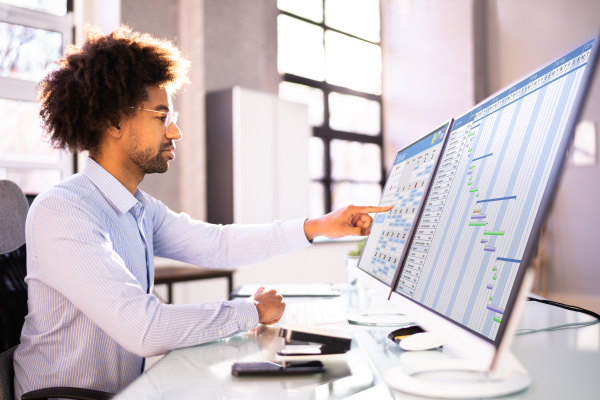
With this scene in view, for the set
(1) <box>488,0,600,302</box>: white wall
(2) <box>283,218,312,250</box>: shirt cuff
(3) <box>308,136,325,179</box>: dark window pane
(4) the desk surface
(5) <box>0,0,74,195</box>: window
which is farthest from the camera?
(3) <box>308,136,325,179</box>: dark window pane

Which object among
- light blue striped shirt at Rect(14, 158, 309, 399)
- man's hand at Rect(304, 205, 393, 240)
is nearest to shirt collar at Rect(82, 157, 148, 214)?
light blue striped shirt at Rect(14, 158, 309, 399)

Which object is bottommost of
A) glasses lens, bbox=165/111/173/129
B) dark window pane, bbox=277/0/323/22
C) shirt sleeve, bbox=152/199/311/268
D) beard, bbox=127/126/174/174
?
shirt sleeve, bbox=152/199/311/268

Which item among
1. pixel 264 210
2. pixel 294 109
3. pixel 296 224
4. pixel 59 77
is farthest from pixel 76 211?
pixel 294 109

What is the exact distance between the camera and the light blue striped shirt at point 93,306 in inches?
29.7

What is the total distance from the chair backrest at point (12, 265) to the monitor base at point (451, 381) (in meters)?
0.83

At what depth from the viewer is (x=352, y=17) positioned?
509 cm

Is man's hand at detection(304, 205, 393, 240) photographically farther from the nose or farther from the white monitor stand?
the white monitor stand

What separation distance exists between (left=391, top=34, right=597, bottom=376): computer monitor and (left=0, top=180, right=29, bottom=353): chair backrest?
84cm

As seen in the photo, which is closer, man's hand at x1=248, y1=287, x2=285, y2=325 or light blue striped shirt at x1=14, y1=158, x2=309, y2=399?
→ light blue striped shirt at x1=14, y1=158, x2=309, y2=399

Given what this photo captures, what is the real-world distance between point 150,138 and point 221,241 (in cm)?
39

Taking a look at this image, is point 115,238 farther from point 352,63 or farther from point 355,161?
point 352,63

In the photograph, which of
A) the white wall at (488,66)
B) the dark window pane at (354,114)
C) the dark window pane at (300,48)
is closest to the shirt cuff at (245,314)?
the white wall at (488,66)

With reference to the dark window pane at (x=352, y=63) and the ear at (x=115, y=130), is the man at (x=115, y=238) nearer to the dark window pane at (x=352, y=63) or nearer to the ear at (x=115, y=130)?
the ear at (x=115, y=130)

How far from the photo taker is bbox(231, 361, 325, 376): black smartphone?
0.64m
